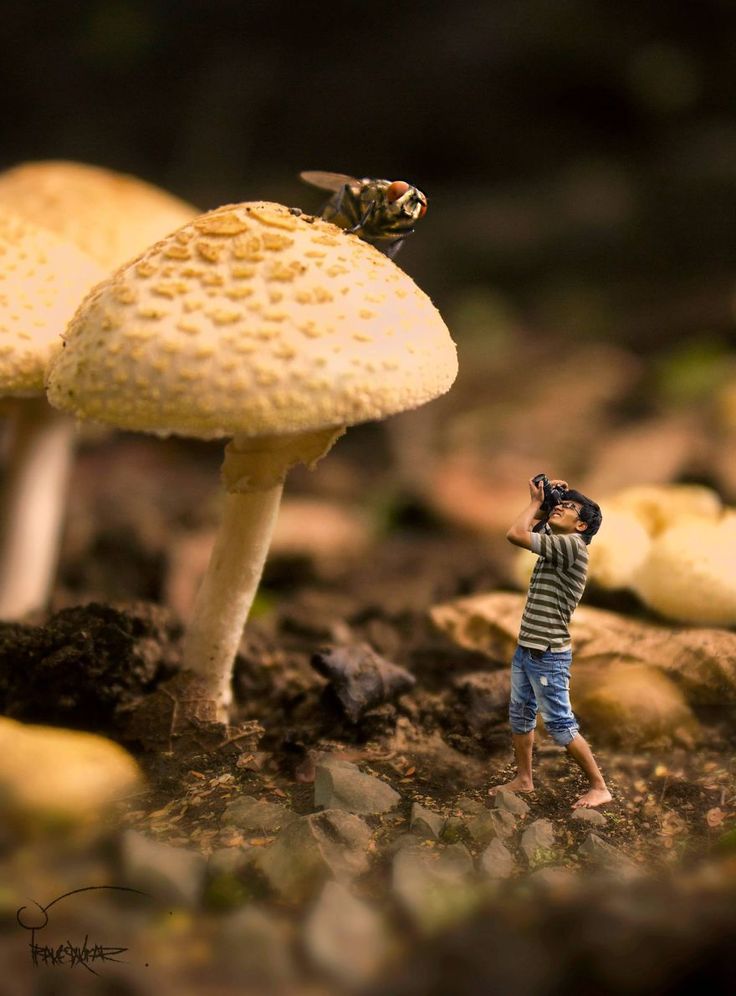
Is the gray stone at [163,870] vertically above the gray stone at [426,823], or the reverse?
the gray stone at [426,823]

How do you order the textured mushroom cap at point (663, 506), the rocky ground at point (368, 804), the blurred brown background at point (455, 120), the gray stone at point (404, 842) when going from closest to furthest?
the rocky ground at point (368, 804)
the gray stone at point (404, 842)
the textured mushroom cap at point (663, 506)
the blurred brown background at point (455, 120)

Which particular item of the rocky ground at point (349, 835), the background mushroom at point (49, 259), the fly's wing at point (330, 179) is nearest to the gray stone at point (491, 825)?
the rocky ground at point (349, 835)

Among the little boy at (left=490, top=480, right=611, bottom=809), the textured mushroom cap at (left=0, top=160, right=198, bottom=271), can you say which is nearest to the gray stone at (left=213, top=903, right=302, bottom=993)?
the little boy at (left=490, top=480, right=611, bottom=809)

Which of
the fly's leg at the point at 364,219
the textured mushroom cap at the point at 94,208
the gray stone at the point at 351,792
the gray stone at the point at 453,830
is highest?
the fly's leg at the point at 364,219

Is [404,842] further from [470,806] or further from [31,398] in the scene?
[31,398]

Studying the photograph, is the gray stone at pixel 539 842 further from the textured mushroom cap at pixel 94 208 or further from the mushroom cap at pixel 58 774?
the textured mushroom cap at pixel 94 208

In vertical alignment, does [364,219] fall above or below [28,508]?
above
